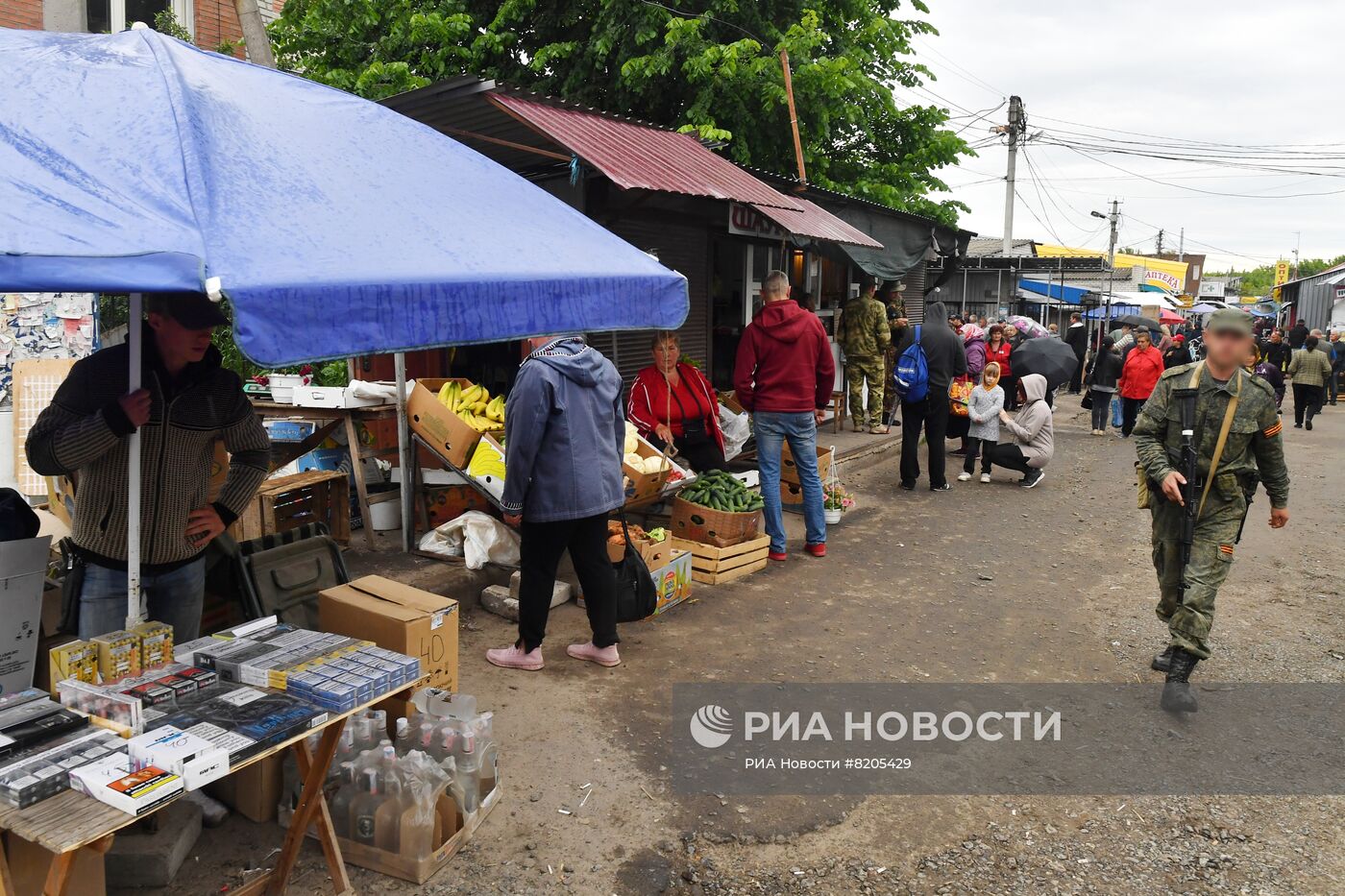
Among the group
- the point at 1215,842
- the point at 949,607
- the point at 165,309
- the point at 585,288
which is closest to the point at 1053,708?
the point at 1215,842

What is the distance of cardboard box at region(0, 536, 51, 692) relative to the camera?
10.7ft

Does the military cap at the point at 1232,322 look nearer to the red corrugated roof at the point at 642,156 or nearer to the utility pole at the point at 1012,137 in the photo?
the red corrugated roof at the point at 642,156

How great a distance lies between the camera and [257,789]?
3.35m

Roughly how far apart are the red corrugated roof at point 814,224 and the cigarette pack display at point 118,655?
5.98 meters

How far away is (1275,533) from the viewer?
27.4 ft

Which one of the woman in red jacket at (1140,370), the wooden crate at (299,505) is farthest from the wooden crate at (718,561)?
the woman in red jacket at (1140,370)

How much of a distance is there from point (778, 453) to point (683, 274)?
282 centimetres

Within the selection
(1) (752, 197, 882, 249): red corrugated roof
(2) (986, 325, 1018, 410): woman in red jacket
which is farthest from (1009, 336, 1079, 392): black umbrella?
(1) (752, 197, 882, 249): red corrugated roof

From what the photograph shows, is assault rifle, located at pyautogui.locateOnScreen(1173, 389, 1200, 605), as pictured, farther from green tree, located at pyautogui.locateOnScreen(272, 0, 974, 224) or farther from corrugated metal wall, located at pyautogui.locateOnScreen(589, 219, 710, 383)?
green tree, located at pyautogui.locateOnScreen(272, 0, 974, 224)

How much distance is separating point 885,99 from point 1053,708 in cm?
1347

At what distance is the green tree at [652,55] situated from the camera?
13.0 metres

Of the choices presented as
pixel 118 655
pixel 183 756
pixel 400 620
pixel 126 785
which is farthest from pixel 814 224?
pixel 126 785

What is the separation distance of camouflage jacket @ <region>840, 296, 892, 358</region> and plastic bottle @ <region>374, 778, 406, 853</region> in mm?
10042

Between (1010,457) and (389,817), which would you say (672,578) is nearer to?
(389,817)
